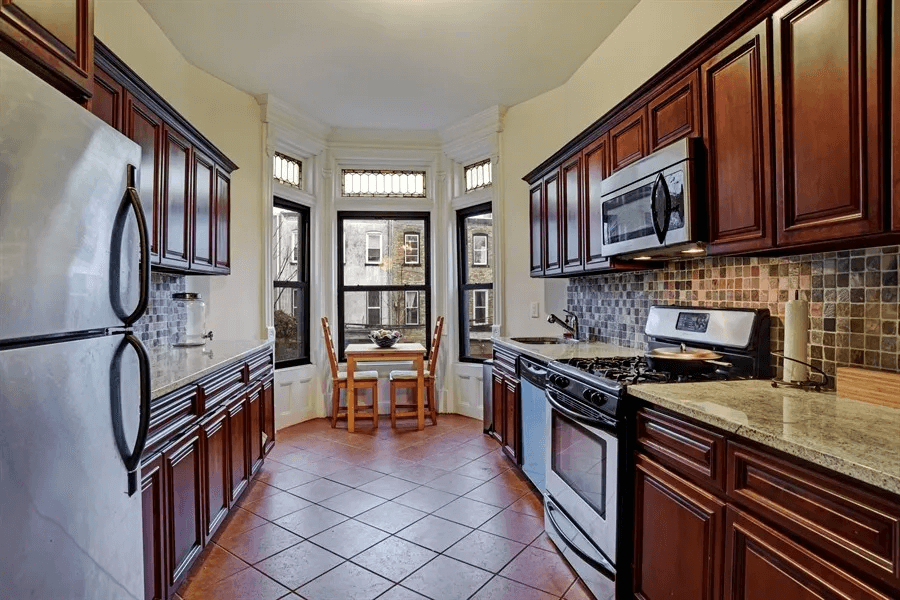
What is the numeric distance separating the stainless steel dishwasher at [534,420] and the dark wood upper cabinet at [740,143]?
120cm

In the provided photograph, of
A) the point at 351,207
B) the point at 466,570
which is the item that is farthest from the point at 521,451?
the point at 351,207

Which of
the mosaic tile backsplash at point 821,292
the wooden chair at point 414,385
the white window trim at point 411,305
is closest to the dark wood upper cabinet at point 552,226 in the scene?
the mosaic tile backsplash at point 821,292

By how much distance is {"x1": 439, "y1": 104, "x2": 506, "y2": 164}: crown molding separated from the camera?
4.50 m

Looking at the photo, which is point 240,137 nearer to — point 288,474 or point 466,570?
point 288,474

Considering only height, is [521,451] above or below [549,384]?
below

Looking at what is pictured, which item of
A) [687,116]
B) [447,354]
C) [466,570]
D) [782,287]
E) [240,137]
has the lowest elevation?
[466,570]

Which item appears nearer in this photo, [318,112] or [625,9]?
[625,9]

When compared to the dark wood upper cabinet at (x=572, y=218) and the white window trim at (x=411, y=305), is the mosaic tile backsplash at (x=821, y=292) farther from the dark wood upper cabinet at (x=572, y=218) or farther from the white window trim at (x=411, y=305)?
the white window trim at (x=411, y=305)

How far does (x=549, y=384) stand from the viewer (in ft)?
8.05

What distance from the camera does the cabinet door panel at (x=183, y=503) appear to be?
5.83 ft

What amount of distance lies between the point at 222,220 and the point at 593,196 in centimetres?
253

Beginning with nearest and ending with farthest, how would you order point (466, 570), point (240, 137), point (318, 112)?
1. point (466, 570)
2. point (240, 137)
3. point (318, 112)

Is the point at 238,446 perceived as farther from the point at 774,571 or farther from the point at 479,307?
the point at 479,307

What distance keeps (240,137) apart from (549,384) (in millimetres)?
3329
